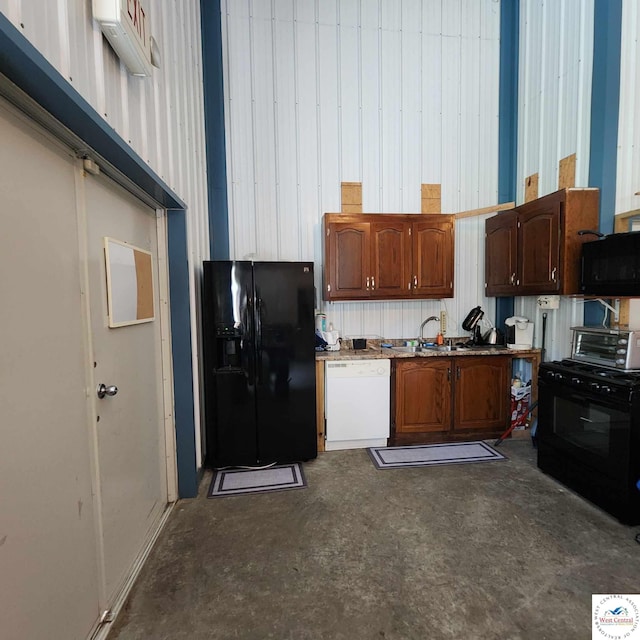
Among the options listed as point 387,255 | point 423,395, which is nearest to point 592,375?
point 423,395

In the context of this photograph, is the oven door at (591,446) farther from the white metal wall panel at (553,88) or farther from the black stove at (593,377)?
the white metal wall panel at (553,88)

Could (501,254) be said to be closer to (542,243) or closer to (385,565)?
(542,243)

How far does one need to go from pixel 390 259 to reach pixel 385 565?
2.55 metres

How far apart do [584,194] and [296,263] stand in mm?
2418

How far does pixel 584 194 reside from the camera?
9.29ft

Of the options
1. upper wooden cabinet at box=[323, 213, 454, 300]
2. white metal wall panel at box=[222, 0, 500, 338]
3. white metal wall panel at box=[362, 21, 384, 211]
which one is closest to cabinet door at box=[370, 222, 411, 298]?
upper wooden cabinet at box=[323, 213, 454, 300]

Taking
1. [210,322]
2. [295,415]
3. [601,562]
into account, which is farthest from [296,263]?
[601,562]

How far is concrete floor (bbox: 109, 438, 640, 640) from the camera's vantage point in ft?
5.09

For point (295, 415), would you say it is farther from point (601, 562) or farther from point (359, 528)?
point (601, 562)

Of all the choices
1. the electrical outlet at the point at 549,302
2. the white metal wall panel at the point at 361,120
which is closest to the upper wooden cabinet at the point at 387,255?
the white metal wall panel at the point at 361,120

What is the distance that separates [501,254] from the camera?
12.0 ft

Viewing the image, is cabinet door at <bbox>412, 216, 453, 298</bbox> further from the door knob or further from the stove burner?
the door knob

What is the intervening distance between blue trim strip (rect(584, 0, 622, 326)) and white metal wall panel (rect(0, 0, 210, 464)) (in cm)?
330

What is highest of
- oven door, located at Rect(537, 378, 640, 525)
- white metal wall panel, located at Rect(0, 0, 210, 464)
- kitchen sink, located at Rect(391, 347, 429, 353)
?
white metal wall panel, located at Rect(0, 0, 210, 464)
